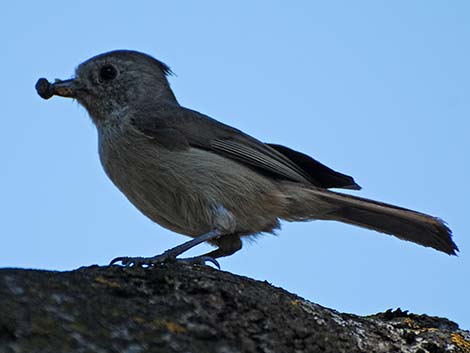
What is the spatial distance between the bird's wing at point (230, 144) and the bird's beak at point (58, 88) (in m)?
0.68

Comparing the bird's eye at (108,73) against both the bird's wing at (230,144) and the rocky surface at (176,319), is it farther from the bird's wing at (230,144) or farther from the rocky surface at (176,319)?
the rocky surface at (176,319)

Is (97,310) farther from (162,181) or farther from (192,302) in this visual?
(162,181)

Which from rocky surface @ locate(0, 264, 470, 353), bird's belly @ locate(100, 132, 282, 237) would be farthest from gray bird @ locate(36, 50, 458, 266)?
rocky surface @ locate(0, 264, 470, 353)

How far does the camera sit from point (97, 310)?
2.83 meters

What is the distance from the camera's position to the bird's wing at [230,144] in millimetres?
6259

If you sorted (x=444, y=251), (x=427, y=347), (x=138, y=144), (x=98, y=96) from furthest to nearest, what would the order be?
(x=98, y=96), (x=138, y=144), (x=444, y=251), (x=427, y=347)

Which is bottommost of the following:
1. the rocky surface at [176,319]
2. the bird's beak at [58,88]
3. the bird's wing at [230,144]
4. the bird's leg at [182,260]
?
the rocky surface at [176,319]

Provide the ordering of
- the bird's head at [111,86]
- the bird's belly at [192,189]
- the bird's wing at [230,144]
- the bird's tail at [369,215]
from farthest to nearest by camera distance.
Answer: the bird's head at [111,86] → the bird's wing at [230,144] → the bird's belly at [192,189] → the bird's tail at [369,215]

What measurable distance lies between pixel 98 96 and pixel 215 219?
164 cm

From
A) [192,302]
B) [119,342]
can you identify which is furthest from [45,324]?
[192,302]

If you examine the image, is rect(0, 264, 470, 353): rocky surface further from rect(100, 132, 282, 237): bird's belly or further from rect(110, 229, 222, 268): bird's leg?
rect(100, 132, 282, 237): bird's belly

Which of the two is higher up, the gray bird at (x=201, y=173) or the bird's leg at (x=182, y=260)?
the gray bird at (x=201, y=173)

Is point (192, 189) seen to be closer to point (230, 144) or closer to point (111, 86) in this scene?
point (230, 144)

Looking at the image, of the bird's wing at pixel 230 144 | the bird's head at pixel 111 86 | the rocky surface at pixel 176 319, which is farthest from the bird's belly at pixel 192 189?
the rocky surface at pixel 176 319
